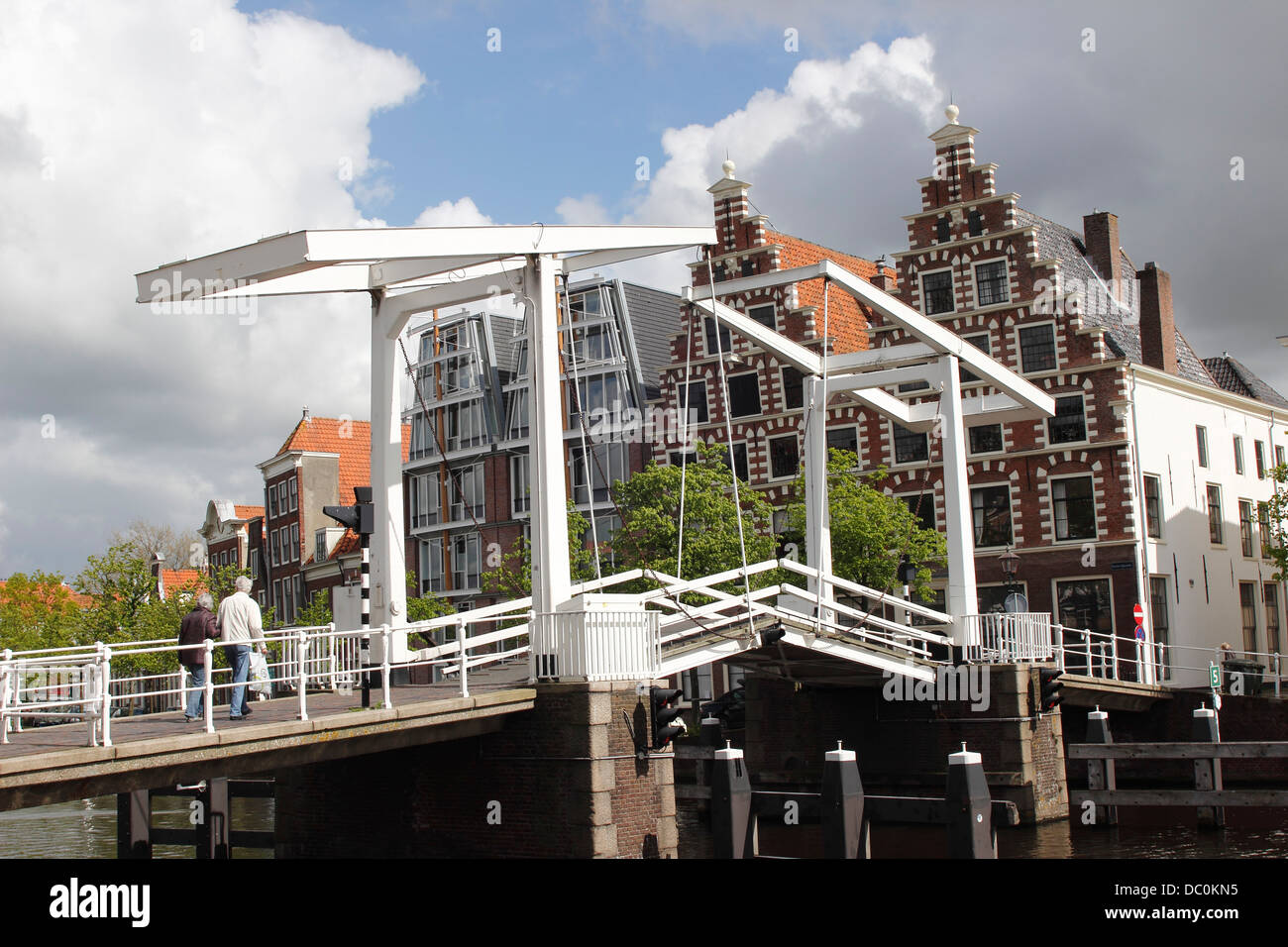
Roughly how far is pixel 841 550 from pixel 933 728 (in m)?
5.99

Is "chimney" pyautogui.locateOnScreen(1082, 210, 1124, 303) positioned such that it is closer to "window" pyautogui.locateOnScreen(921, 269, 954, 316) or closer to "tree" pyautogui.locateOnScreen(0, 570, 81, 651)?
"window" pyautogui.locateOnScreen(921, 269, 954, 316)

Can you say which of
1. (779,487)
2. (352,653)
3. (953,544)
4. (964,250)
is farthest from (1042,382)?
(352,653)

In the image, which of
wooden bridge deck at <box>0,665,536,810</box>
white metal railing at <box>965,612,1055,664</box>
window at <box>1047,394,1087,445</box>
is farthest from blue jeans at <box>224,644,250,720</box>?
window at <box>1047,394,1087,445</box>

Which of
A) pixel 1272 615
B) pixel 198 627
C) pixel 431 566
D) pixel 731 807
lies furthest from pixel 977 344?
pixel 198 627

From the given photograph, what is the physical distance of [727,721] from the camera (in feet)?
93.9

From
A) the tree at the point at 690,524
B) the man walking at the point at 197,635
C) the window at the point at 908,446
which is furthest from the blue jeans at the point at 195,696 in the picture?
the window at the point at 908,446

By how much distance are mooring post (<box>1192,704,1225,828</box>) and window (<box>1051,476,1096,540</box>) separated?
9897 millimetres

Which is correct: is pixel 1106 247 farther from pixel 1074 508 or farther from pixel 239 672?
pixel 239 672

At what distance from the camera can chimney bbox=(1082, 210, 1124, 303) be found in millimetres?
33750

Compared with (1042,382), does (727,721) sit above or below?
below

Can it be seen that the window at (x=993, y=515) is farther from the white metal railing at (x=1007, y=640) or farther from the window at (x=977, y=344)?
the white metal railing at (x=1007, y=640)

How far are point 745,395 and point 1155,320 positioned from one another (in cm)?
1025
